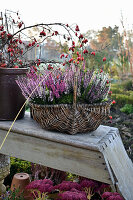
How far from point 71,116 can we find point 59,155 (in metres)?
0.25

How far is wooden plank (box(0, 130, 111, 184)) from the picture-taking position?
1.26 metres

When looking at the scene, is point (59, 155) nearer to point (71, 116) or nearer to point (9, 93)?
point (71, 116)

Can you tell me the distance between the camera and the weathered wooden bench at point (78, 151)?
1.25m

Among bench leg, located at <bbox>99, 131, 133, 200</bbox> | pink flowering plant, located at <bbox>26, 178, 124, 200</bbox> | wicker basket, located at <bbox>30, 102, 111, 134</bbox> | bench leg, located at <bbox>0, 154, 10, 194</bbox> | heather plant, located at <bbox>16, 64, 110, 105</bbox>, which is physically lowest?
bench leg, located at <bbox>0, 154, 10, 194</bbox>

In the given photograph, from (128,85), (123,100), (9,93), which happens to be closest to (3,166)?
(9,93)

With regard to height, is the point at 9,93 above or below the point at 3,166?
above

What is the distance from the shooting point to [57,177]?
6.73 ft

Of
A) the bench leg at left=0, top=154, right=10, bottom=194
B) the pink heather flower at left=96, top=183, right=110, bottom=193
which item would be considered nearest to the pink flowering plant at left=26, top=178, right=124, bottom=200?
the pink heather flower at left=96, top=183, right=110, bottom=193

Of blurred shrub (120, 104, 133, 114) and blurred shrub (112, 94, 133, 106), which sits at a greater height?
blurred shrub (112, 94, 133, 106)

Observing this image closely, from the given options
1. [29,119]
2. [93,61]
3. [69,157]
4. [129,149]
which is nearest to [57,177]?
[29,119]

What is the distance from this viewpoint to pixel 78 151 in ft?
4.26

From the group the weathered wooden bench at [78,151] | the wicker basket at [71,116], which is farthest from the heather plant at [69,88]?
the weathered wooden bench at [78,151]

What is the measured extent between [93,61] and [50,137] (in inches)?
204

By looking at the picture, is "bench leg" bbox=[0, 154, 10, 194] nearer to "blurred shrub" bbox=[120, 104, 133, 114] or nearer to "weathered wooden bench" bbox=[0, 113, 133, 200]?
"weathered wooden bench" bbox=[0, 113, 133, 200]
